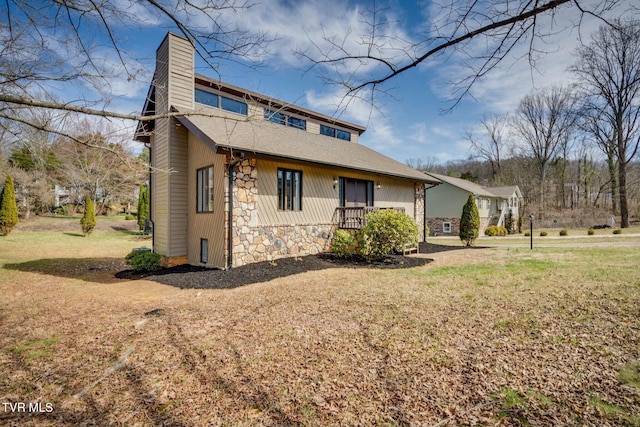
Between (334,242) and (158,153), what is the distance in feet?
21.5

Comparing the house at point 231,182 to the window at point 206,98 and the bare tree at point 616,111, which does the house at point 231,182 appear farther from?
the bare tree at point 616,111

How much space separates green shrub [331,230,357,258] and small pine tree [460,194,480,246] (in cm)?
726

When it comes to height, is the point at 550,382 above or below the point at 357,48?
below

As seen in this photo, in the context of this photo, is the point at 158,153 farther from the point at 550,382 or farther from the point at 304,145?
the point at 550,382

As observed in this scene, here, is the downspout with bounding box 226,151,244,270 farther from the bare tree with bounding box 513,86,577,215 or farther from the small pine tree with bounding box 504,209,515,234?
the bare tree with bounding box 513,86,577,215

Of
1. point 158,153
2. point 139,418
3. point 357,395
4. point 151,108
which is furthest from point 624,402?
point 151,108

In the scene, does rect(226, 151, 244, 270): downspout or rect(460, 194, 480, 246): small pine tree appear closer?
rect(226, 151, 244, 270): downspout

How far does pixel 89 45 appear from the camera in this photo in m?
4.40

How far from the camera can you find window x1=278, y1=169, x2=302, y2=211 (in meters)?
9.15

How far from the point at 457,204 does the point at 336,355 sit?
23718 mm

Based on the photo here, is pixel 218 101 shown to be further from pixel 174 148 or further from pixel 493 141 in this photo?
pixel 493 141

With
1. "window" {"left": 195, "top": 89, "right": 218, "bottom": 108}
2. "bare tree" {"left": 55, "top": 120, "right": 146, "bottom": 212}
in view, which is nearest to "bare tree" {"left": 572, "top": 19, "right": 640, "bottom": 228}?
"window" {"left": 195, "top": 89, "right": 218, "bottom": 108}

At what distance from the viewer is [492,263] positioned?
8312 mm

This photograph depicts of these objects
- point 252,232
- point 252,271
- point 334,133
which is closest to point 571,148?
point 334,133
